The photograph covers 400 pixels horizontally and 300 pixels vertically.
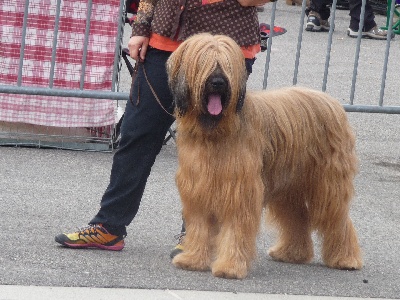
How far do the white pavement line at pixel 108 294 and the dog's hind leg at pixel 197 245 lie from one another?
0.30 m

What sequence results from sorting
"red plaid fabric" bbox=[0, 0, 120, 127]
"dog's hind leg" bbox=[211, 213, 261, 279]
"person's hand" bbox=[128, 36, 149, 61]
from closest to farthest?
1. "dog's hind leg" bbox=[211, 213, 261, 279]
2. "person's hand" bbox=[128, 36, 149, 61]
3. "red plaid fabric" bbox=[0, 0, 120, 127]

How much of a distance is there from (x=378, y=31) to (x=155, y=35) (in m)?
10.4

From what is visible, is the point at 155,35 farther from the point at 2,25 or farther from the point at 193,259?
the point at 2,25

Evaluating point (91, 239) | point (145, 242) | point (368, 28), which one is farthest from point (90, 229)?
point (368, 28)

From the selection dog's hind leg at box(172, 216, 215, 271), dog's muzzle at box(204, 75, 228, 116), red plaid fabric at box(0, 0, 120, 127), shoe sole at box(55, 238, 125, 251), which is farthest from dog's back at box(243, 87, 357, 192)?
red plaid fabric at box(0, 0, 120, 127)

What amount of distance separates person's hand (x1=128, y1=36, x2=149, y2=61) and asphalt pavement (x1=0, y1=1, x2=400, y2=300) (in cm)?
107

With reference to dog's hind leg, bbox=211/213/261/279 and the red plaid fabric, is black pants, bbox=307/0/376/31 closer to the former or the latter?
the red plaid fabric

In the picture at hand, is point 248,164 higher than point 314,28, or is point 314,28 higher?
point 248,164

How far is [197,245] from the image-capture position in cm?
553

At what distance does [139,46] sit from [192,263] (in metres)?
1.15

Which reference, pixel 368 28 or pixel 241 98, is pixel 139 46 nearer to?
pixel 241 98

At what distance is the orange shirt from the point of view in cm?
555

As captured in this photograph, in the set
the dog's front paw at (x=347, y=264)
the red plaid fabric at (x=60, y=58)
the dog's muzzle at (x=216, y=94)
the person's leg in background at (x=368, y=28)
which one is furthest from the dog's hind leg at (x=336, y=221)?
the person's leg in background at (x=368, y=28)

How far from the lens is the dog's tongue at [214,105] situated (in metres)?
5.12
